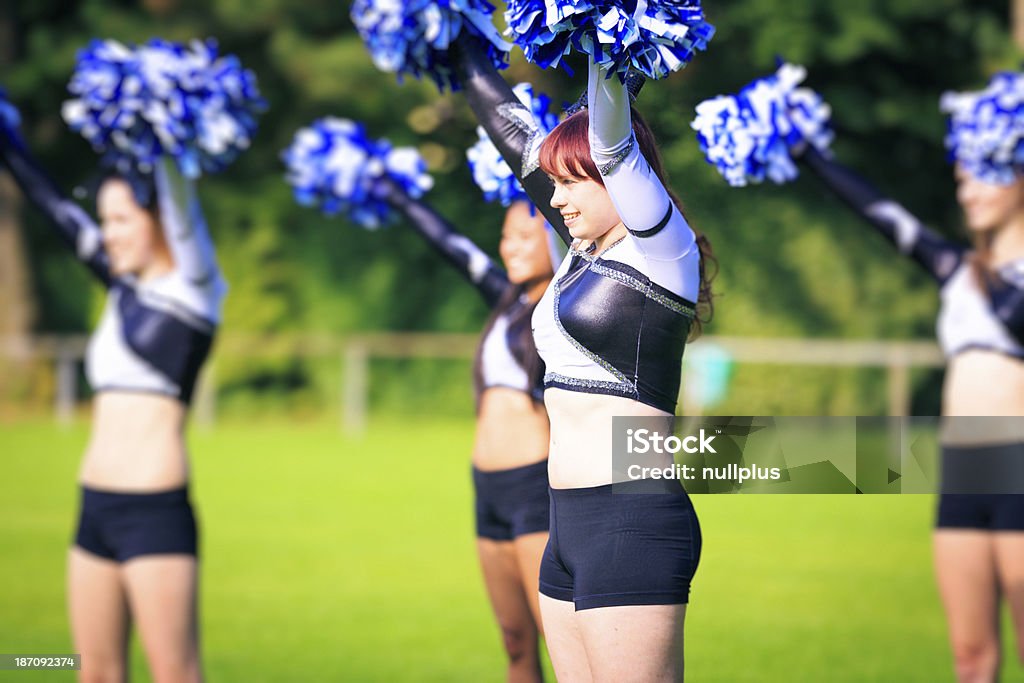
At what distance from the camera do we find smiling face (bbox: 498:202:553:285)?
394 centimetres

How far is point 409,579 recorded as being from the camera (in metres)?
8.55

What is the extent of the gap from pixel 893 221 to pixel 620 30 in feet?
8.87

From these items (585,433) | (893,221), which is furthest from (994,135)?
(585,433)

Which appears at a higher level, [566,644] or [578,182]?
[578,182]

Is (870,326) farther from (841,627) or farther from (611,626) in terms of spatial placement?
(611,626)

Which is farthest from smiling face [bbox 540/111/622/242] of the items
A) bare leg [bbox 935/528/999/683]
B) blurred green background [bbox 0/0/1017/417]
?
blurred green background [bbox 0/0/1017/417]

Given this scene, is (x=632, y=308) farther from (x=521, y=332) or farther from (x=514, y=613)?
(x=514, y=613)

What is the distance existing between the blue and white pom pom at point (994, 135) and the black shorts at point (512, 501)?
2198 mm

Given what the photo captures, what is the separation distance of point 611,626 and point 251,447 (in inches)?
543

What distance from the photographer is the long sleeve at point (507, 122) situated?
2943mm

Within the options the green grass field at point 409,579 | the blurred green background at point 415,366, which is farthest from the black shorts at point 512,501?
the blurred green background at point 415,366

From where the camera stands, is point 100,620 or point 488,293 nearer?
point 100,620

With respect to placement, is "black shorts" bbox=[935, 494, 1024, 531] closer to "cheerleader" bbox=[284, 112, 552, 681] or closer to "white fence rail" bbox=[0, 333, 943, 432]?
"cheerleader" bbox=[284, 112, 552, 681]

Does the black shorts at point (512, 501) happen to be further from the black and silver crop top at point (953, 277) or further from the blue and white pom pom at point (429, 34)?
the black and silver crop top at point (953, 277)
